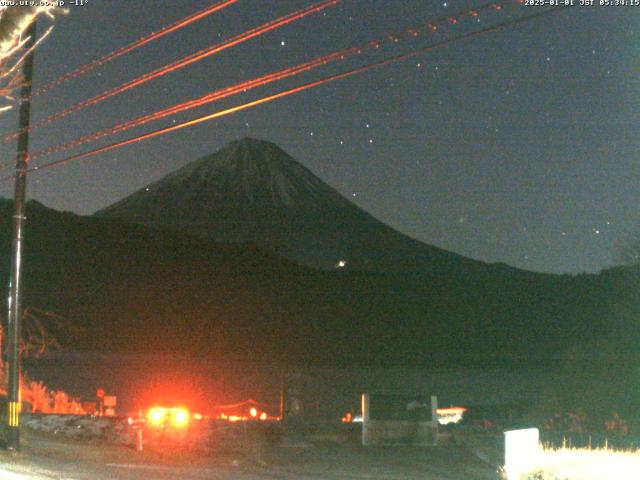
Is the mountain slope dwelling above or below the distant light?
above

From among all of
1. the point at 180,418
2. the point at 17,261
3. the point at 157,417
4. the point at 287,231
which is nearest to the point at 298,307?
the point at 157,417

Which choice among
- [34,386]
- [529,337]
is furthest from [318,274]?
[34,386]

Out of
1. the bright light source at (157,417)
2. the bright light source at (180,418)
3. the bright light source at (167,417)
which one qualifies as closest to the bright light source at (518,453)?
the bright light source at (180,418)

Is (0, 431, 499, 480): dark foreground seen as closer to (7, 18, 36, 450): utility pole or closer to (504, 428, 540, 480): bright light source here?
(7, 18, 36, 450): utility pole

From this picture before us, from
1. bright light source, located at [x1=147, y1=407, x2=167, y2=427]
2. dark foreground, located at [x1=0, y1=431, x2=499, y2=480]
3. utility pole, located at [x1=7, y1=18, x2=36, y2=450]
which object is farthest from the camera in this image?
bright light source, located at [x1=147, y1=407, x2=167, y2=427]

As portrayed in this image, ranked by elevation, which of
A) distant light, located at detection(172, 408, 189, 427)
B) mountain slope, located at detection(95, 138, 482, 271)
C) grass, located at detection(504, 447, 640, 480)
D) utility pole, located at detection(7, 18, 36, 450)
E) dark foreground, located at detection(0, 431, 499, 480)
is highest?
mountain slope, located at detection(95, 138, 482, 271)

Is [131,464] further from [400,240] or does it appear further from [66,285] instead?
[400,240]

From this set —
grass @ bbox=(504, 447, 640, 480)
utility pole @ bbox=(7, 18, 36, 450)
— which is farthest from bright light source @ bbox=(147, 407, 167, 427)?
grass @ bbox=(504, 447, 640, 480)

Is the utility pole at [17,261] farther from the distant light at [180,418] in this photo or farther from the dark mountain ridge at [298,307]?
the dark mountain ridge at [298,307]
